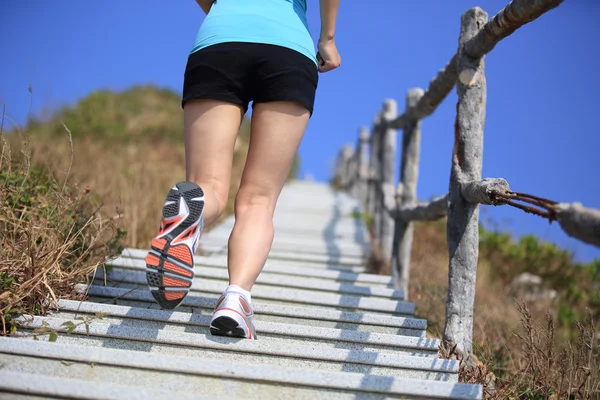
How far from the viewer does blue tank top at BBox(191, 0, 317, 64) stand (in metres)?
2.07

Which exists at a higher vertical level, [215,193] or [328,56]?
[328,56]

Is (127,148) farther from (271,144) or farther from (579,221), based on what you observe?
(579,221)

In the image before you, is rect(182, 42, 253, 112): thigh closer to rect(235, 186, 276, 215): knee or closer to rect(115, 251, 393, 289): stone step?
rect(235, 186, 276, 215): knee

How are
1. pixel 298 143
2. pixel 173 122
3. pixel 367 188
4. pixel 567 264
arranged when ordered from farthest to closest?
1. pixel 173 122
2. pixel 367 188
3. pixel 567 264
4. pixel 298 143

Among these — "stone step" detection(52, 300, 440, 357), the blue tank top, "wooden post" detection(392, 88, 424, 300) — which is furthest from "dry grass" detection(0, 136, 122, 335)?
"wooden post" detection(392, 88, 424, 300)

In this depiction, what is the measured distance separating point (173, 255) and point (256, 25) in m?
0.84

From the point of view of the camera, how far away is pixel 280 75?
206 centimetres

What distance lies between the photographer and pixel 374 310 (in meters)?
3.04

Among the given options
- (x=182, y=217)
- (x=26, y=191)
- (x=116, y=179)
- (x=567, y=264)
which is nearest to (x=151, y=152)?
(x=116, y=179)

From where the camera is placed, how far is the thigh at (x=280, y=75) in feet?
6.72

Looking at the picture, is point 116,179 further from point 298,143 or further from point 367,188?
point 367,188

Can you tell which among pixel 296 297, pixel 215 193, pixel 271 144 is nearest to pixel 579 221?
pixel 271 144

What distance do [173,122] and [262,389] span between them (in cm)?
1160

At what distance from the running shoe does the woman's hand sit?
3.33 ft
